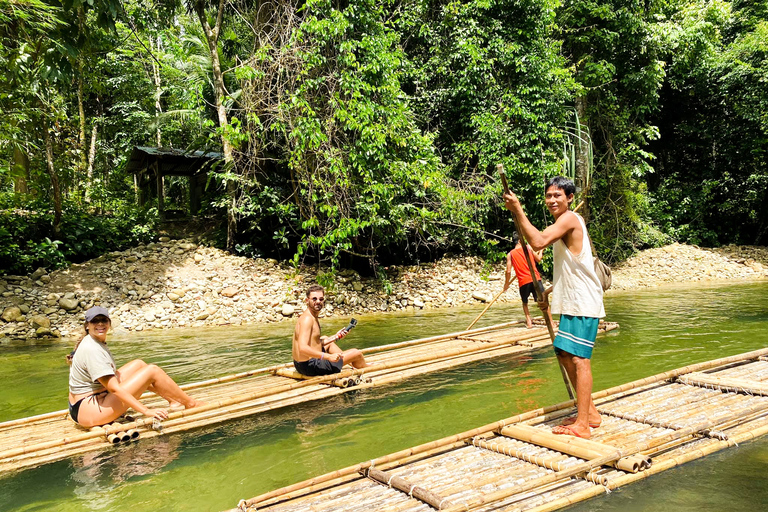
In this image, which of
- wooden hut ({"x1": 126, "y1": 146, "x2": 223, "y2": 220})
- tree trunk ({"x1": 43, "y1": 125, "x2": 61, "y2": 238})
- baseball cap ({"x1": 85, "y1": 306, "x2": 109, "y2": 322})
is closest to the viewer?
baseball cap ({"x1": 85, "y1": 306, "x2": 109, "y2": 322})

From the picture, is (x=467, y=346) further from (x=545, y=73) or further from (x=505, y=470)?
(x=545, y=73)

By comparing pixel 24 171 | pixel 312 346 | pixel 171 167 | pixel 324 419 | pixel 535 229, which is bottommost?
pixel 324 419

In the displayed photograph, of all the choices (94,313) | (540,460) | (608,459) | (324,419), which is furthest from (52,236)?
(608,459)

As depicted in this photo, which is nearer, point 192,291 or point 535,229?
point 535,229

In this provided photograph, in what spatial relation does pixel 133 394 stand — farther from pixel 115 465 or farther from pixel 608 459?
pixel 608 459

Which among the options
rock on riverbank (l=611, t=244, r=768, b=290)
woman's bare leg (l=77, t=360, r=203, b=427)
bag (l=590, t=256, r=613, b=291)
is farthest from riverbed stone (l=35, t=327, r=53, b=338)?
rock on riverbank (l=611, t=244, r=768, b=290)

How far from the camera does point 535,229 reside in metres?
3.16

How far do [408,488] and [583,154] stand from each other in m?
12.9

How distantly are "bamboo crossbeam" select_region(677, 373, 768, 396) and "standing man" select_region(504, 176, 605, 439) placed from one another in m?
1.51

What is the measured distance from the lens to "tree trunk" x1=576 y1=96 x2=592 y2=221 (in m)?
13.9

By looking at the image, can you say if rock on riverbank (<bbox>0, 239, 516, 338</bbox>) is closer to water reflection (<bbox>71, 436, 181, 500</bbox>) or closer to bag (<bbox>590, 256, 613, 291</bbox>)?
water reflection (<bbox>71, 436, 181, 500</bbox>)

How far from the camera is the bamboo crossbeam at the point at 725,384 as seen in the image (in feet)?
13.5

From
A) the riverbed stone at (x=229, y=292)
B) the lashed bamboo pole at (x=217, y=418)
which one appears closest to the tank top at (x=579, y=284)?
the lashed bamboo pole at (x=217, y=418)

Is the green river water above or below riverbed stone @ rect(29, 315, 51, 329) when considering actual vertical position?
below
